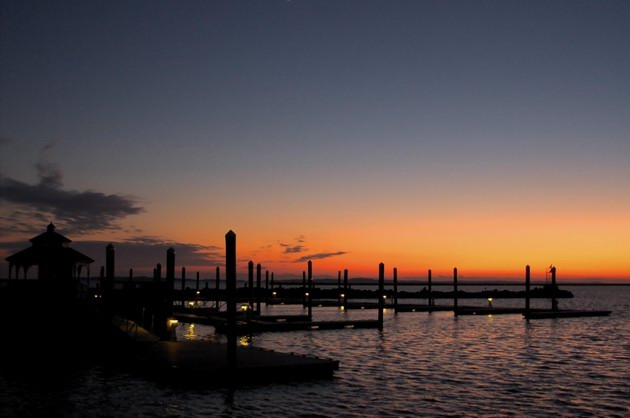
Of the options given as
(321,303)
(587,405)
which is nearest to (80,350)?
(587,405)

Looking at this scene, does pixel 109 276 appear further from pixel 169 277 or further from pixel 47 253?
pixel 47 253

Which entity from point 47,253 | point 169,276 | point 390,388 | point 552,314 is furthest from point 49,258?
point 552,314

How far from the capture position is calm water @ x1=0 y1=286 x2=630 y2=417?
20891mm

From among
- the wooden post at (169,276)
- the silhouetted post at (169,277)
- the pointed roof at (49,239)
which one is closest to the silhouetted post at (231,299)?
the wooden post at (169,276)

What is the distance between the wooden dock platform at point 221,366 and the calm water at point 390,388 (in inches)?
17.0

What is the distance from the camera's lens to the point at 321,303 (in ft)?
283

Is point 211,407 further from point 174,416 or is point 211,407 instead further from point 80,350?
point 80,350

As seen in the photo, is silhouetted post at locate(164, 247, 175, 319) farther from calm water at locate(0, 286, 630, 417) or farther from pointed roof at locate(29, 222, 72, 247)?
pointed roof at locate(29, 222, 72, 247)

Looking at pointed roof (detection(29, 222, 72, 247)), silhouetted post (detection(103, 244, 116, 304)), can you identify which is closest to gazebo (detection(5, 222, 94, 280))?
pointed roof (detection(29, 222, 72, 247))

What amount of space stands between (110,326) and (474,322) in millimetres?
40952

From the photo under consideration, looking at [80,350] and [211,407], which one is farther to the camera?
[80,350]

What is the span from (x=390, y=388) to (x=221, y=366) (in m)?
6.55

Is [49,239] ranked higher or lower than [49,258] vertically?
higher

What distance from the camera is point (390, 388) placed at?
83.4ft
